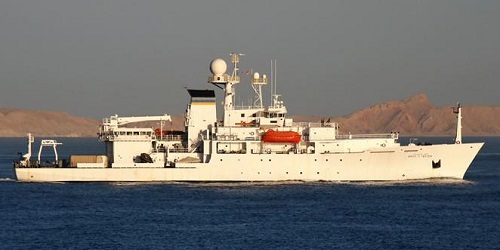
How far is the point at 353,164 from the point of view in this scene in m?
61.5

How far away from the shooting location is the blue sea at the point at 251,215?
131ft

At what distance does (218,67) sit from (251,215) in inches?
791

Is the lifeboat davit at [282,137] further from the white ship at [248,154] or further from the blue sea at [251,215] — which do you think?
the blue sea at [251,215]

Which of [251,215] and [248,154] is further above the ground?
[248,154]

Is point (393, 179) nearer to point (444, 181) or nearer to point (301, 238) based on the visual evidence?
point (444, 181)

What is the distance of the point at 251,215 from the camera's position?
4803 cm

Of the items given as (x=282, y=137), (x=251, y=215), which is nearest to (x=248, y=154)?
(x=282, y=137)

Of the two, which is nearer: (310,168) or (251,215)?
(251,215)

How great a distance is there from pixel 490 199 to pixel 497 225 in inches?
Result: 430

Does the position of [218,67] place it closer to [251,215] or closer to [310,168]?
[310,168]

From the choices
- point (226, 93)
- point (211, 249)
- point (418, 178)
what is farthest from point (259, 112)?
point (211, 249)

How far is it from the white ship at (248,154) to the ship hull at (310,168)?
0.21 ft

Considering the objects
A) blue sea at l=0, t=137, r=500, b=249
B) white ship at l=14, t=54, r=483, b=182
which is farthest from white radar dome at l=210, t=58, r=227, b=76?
blue sea at l=0, t=137, r=500, b=249

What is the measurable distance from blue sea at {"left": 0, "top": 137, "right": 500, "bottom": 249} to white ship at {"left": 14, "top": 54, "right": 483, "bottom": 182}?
0.93m
